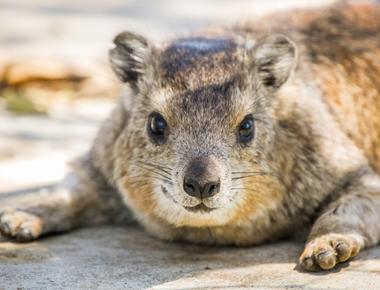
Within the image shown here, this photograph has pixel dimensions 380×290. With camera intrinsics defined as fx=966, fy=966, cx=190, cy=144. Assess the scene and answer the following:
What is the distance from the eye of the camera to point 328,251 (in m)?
6.29

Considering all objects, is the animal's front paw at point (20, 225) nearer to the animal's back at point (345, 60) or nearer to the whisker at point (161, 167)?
the whisker at point (161, 167)

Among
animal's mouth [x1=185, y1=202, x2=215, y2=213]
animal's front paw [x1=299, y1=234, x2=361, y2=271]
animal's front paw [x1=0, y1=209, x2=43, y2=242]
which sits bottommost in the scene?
animal's front paw [x1=0, y1=209, x2=43, y2=242]

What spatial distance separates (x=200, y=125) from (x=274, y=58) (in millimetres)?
988

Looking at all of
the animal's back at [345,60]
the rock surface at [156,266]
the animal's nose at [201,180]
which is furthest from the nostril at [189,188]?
the animal's back at [345,60]

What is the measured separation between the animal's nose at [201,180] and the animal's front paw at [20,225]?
1.56 m

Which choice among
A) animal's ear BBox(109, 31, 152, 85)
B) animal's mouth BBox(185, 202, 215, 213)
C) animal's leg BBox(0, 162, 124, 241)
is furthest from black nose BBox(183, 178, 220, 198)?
animal's leg BBox(0, 162, 124, 241)

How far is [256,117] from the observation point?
7.07 m

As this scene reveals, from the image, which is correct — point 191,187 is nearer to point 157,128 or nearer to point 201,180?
point 201,180

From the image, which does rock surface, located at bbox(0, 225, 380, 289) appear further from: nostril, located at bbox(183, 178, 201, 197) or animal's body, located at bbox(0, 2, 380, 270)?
nostril, located at bbox(183, 178, 201, 197)

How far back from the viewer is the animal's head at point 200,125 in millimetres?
6508

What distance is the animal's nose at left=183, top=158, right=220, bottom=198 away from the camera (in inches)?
244

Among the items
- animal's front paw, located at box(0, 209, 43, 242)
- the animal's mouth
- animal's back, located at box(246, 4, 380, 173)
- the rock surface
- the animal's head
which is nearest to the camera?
the rock surface

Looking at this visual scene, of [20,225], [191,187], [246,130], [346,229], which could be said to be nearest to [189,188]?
[191,187]

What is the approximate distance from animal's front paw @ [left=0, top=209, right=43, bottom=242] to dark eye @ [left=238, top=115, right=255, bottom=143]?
1.75 metres
